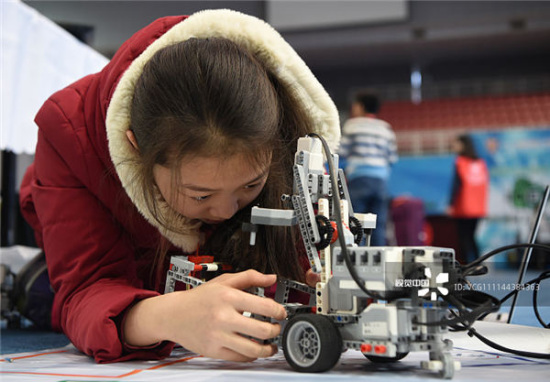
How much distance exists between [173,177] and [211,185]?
0.06 metres

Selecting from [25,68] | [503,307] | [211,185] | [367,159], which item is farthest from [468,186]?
[211,185]

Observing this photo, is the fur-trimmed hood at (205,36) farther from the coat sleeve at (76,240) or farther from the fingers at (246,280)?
the fingers at (246,280)

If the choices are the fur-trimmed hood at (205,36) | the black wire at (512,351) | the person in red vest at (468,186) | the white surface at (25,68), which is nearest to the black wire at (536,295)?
the black wire at (512,351)

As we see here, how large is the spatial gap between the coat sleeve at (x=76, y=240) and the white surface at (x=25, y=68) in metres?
0.82

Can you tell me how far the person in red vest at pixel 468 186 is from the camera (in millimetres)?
5793

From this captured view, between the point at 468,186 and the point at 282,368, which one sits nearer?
the point at 282,368

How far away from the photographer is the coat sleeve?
0.87 meters

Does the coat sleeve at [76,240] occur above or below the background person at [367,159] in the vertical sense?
below

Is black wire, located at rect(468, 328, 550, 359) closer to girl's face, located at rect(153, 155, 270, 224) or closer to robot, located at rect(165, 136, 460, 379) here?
robot, located at rect(165, 136, 460, 379)

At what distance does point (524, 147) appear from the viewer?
6.57 meters

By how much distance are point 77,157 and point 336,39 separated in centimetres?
592

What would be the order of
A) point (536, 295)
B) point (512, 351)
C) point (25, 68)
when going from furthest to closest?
point (25, 68), point (536, 295), point (512, 351)

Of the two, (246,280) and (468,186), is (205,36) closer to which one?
(246,280)

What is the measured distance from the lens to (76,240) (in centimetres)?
96
